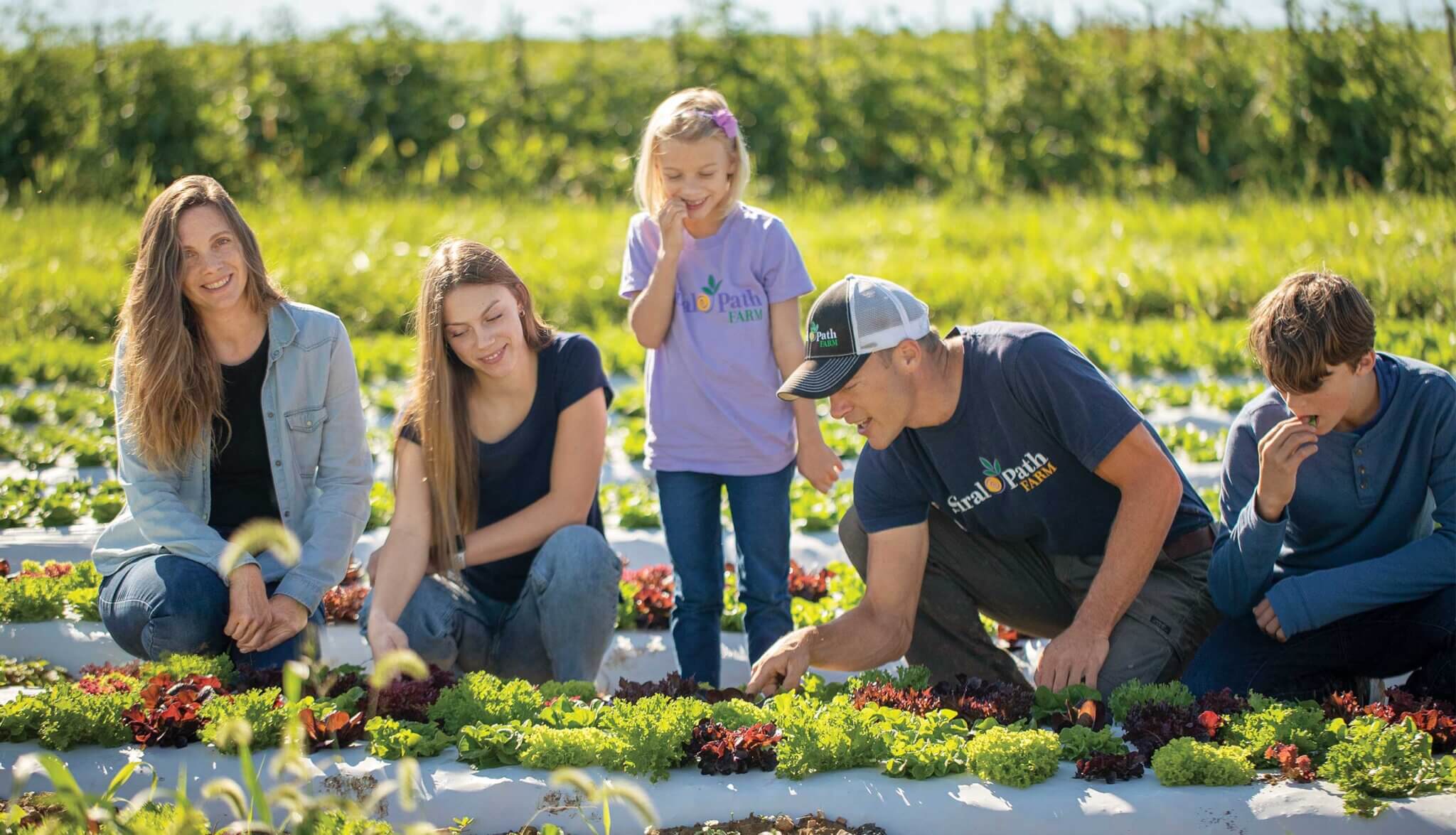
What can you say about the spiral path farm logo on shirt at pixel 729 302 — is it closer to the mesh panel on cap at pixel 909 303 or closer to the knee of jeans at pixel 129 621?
the mesh panel on cap at pixel 909 303

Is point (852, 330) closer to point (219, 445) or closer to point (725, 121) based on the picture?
point (725, 121)

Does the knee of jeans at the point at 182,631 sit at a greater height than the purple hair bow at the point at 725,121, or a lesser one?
lesser

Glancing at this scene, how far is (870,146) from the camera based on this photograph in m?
13.3

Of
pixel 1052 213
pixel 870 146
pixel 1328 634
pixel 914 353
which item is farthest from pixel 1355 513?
pixel 870 146

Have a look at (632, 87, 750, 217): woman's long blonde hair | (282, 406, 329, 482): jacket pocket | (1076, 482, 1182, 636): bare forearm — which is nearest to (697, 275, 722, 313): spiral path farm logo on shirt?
(632, 87, 750, 217): woman's long blonde hair

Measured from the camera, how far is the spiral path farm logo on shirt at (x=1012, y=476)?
3.72 m

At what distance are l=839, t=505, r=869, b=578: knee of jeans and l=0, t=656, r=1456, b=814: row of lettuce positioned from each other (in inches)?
22.4

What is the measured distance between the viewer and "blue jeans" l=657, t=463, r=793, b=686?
4.26 m

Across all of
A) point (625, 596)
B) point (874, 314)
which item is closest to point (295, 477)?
point (625, 596)

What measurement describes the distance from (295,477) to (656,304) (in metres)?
1.22

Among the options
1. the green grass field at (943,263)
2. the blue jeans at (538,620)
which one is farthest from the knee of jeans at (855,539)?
the green grass field at (943,263)

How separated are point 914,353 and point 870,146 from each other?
10.1 metres

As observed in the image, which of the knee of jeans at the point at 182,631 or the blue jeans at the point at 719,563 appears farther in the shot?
the blue jeans at the point at 719,563

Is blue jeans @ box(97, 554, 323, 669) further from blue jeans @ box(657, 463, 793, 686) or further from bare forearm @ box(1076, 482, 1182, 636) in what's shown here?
bare forearm @ box(1076, 482, 1182, 636)
